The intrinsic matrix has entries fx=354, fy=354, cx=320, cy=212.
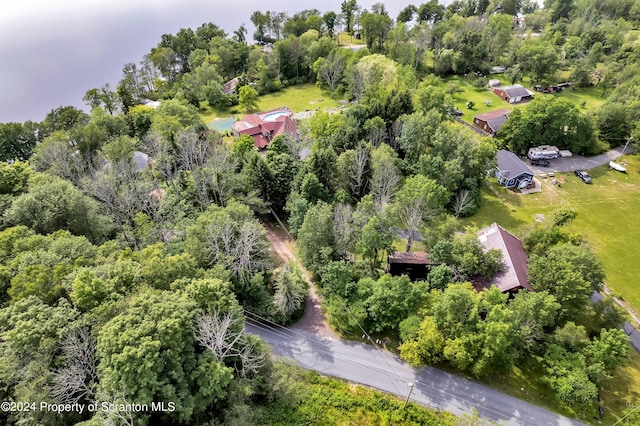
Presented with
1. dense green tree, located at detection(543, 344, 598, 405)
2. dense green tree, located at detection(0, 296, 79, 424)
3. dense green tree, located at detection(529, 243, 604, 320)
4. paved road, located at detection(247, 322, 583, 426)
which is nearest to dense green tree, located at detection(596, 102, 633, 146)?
dense green tree, located at detection(529, 243, 604, 320)

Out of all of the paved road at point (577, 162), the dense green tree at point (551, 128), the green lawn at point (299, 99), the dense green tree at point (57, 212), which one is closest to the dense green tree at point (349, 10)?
the green lawn at point (299, 99)

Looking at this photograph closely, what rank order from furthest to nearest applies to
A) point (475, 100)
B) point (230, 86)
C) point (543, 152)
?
point (230, 86)
point (475, 100)
point (543, 152)

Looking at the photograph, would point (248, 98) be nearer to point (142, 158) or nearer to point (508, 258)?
point (142, 158)

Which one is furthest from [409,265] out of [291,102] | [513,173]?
[291,102]

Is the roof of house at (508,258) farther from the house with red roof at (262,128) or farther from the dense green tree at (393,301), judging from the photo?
the house with red roof at (262,128)

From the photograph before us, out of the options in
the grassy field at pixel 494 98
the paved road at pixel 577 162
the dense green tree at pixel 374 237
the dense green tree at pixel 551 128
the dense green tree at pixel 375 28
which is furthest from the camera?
the dense green tree at pixel 375 28
